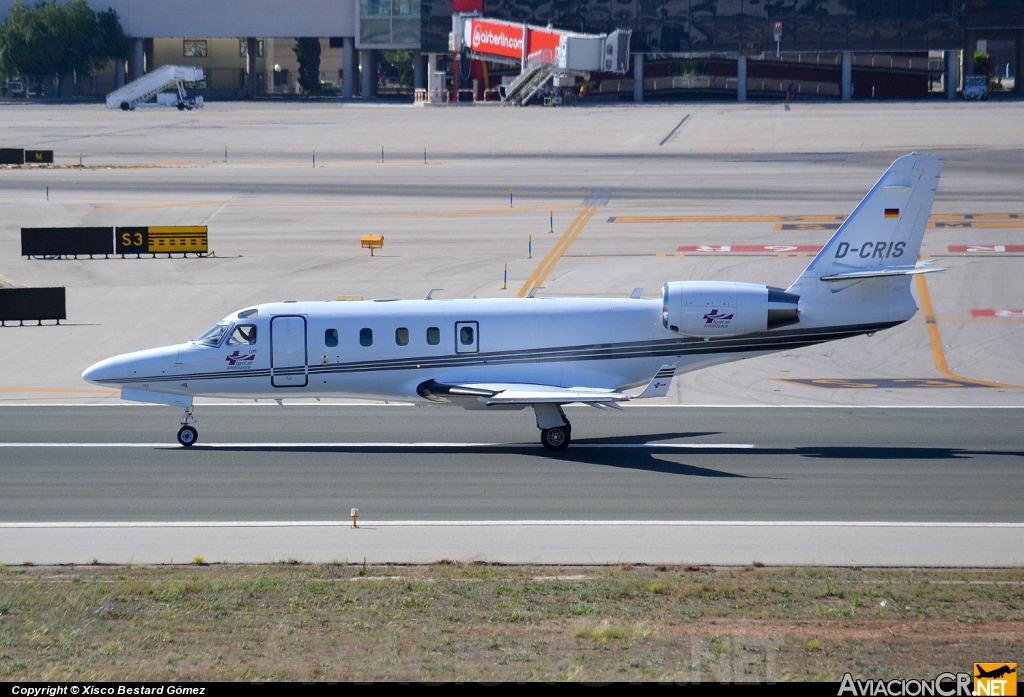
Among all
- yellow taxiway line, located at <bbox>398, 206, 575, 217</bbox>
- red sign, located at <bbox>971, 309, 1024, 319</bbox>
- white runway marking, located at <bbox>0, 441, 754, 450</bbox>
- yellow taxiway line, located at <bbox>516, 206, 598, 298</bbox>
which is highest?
yellow taxiway line, located at <bbox>398, 206, 575, 217</bbox>

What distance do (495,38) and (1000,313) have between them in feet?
271

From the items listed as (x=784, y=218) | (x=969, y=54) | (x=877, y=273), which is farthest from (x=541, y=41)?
(x=877, y=273)

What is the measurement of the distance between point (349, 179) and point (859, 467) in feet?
147

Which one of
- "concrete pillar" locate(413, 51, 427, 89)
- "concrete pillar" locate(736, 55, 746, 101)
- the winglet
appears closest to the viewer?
the winglet

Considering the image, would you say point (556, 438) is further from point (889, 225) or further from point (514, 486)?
point (889, 225)

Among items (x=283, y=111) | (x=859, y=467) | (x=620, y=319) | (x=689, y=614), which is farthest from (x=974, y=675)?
(x=283, y=111)

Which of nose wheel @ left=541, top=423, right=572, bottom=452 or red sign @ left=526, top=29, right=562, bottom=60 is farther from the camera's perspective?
red sign @ left=526, top=29, right=562, bottom=60

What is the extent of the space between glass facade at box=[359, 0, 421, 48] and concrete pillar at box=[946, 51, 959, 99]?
5326 centimetres

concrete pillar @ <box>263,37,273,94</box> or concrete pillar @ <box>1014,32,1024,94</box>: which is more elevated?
concrete pillar @ <box>263,37,273,94</box>

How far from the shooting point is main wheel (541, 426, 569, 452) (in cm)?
2295

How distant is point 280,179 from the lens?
61.8m

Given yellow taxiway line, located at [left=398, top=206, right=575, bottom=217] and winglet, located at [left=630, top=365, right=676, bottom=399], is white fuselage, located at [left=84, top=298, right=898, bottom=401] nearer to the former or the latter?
winglet, located at [left=630, top=365, right=676, bottom=399]

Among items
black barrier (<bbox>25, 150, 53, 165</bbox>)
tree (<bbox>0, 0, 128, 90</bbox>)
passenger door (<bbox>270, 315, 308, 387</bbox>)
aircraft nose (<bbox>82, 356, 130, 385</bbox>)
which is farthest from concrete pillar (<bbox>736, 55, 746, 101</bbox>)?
aircraft nose (<bbox>82, 356, 130, 385</bbox>)

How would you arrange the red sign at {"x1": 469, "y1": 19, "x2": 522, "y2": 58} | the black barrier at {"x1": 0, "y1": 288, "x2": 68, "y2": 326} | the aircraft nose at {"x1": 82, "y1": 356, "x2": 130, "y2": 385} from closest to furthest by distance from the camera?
the aircraft nose at {"x1": 82, "y1": 356, "x2": 130, "y2": 385} < the black barrier at {"x1": 0, "y1": 288, "x2": 68, "y2": 326} < the red sign at {"x1": 469, "y1": 19, "x2": 522, "y2": 58}
